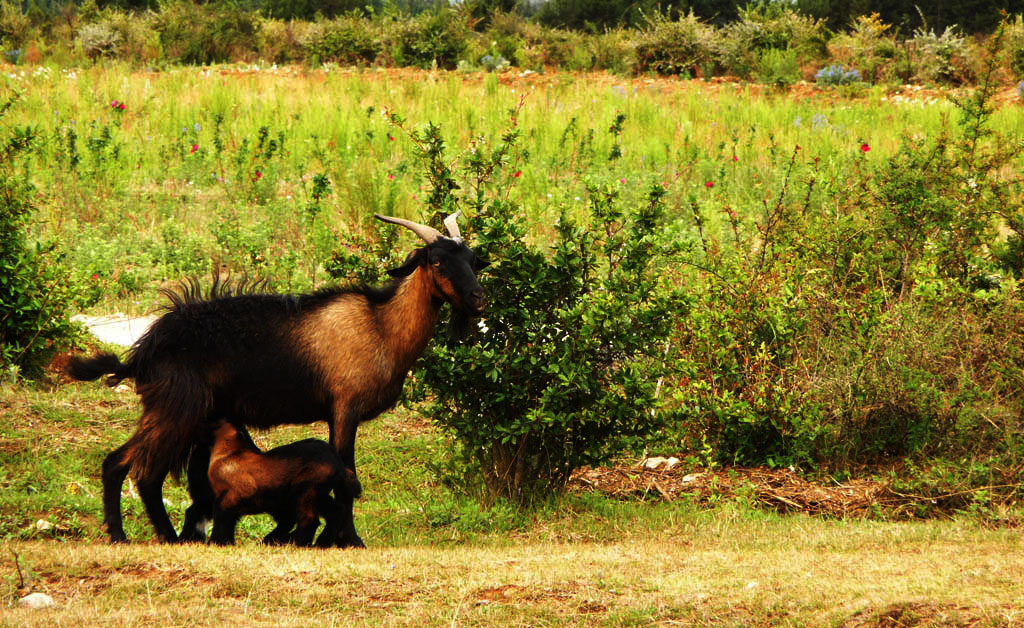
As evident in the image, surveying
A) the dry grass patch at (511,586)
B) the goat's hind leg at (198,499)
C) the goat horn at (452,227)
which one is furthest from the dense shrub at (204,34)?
the dry grass patch at (511,586)

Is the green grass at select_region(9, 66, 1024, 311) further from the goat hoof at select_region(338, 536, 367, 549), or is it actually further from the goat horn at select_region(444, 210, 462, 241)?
the goat hoof at select_region(338, 536, 367, 549)

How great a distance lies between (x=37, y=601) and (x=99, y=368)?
6.34ft

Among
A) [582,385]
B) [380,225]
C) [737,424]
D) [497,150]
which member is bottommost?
[737,424]

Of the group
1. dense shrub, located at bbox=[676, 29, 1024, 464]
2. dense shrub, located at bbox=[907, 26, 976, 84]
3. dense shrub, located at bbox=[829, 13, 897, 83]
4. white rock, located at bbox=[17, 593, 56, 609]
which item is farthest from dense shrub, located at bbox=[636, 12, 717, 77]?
white rock, located at bbox=[17, 593, 56, 609]

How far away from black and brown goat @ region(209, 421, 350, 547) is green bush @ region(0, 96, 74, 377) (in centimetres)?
391

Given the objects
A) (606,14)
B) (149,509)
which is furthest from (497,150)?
(606,14)

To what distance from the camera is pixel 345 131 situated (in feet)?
63.4

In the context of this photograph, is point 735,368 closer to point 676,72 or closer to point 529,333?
point 529,333

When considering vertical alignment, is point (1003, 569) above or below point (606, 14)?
below

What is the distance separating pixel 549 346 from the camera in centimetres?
799

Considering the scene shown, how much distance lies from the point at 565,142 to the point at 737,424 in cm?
1020

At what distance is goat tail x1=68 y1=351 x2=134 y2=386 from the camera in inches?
277

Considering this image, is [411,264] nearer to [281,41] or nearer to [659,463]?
[659,463]

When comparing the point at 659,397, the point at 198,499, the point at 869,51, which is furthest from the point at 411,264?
the point at 869,51
